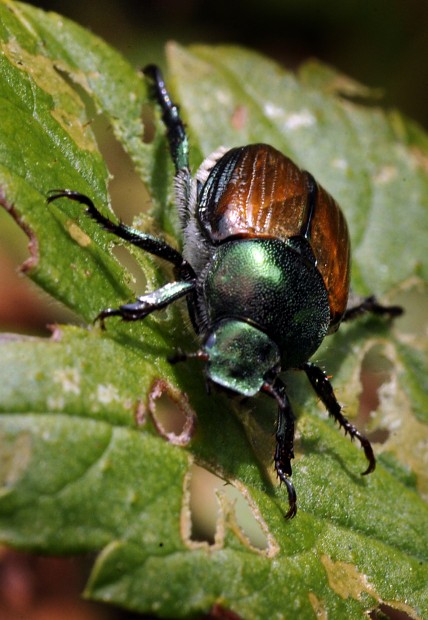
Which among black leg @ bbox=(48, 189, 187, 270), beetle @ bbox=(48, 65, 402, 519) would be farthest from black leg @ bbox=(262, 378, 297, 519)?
black leg @ bbox=(48, 189, 187, 270)

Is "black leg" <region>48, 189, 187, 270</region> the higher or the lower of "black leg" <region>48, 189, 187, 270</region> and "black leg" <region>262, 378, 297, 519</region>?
the higher

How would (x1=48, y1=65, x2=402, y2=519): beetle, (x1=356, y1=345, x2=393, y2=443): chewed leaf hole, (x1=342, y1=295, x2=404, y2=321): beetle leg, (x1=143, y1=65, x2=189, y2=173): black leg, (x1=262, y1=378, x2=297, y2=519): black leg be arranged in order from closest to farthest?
1. (x1=48, y1=65, x2=402, y2=519): beetle
2. (x1=262, y1=378, x2=297, y2=519): black leg
3. (x1=143, y1=65, x2=189, y2=173): black leg
4. (x1=342, y1=295, x2=404, y2=321): beetle leg
5. (x1=356, y1=345, x2=393, y2=443): chewed leaf hole

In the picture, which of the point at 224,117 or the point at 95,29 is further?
the point at 95,29

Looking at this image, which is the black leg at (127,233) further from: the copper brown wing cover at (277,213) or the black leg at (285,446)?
the black leg at (285,446)

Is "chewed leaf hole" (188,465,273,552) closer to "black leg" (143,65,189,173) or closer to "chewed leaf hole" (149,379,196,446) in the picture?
"chewed leaf hole" (149,379,196,446)

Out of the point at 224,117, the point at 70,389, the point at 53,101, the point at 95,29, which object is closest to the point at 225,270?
the point at 70,389

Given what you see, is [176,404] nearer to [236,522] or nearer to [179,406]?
[179,406]

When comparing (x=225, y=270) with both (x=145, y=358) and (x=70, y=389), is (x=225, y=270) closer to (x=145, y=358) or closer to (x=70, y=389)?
(x=145, y=358)
